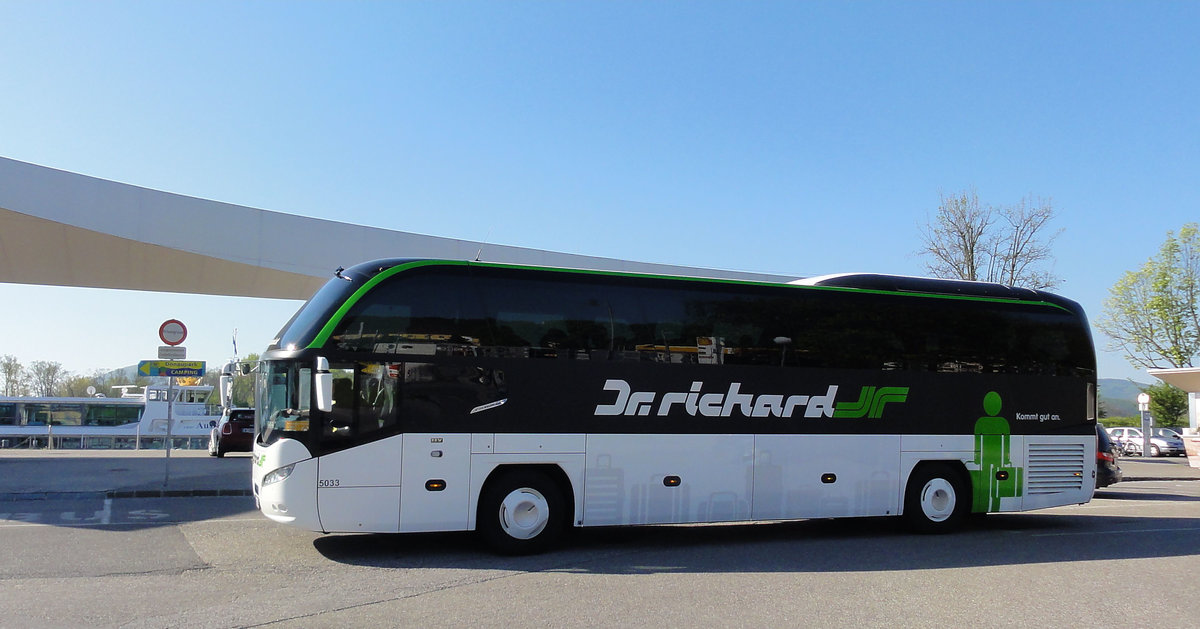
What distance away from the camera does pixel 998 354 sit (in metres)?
12.2

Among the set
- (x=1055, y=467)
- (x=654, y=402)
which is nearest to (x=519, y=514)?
(x=654, y=402)

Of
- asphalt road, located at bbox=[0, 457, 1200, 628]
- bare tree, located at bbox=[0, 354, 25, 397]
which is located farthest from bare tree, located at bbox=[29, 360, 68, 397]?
asphalt road, located at bbox=[0, 457, 1200, 628]

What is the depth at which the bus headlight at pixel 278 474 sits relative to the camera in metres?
8.88

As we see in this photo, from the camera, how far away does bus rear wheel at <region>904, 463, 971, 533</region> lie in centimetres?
1168

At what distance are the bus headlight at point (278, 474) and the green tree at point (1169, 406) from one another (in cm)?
6050

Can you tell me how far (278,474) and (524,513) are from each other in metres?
2.59

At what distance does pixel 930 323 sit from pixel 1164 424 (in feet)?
180

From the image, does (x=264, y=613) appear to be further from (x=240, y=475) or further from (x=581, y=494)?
(x=240, y=475)

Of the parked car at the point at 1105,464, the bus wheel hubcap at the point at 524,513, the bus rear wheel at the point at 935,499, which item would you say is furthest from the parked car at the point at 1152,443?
the bus wheel hubcap at the point at 524,513

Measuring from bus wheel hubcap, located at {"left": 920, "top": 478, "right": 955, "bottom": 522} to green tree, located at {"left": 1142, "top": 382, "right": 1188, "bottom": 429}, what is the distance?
53.3m

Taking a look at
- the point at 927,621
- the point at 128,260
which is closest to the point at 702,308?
the point at 927,621

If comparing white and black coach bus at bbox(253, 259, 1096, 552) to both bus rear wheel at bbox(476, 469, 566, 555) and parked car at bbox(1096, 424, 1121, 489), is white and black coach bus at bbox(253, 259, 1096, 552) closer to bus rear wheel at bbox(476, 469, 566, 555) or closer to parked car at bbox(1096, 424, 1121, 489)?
bus rear wheel at bbox(476, 469, 566, 555)

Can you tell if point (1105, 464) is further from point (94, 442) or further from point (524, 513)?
point (94, 442)

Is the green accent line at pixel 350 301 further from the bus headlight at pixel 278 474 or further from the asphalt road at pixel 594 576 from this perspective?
the asphalt road at pixel 594 576
